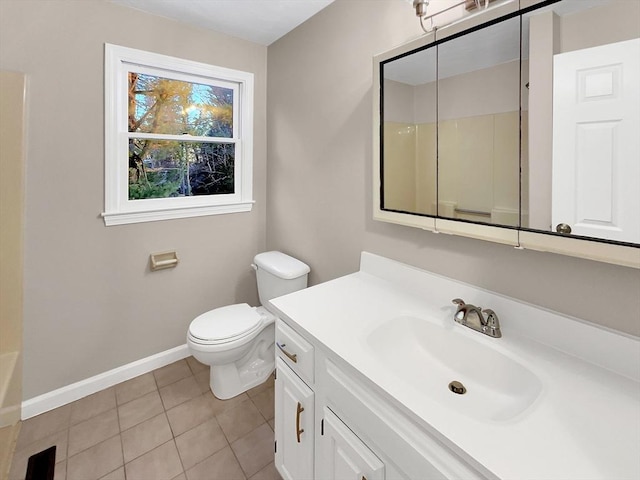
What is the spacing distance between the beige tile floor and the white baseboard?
38 mm

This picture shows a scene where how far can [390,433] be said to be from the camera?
0.84 meters

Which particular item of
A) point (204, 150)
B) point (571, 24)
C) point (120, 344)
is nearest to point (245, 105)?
point (204, 150)

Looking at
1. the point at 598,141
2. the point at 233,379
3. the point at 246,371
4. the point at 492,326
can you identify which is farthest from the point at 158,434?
the point at 598,141

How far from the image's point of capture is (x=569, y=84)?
36.6 inches

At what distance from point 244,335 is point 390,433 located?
1.25 meters

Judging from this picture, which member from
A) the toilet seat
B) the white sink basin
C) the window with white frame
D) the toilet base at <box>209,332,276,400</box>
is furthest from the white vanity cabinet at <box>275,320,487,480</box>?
the window with white frame

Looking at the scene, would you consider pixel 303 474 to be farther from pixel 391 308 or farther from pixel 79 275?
pixel 79 275

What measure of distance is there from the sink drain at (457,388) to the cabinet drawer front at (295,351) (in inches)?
18.0

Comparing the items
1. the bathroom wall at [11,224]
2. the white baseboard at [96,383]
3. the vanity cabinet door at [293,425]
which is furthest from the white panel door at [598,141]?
the white baseboard at [96,383]

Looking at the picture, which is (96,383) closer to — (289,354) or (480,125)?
(289,354)

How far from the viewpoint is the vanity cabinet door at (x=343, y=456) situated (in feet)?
2.99

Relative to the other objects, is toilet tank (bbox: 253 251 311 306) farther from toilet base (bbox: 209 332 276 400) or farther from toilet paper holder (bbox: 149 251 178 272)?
toilet paper holder (bbox: 149 251 178 272)

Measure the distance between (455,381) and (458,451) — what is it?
0.46 m

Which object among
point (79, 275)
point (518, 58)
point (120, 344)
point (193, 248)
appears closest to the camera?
point (518, 58)
